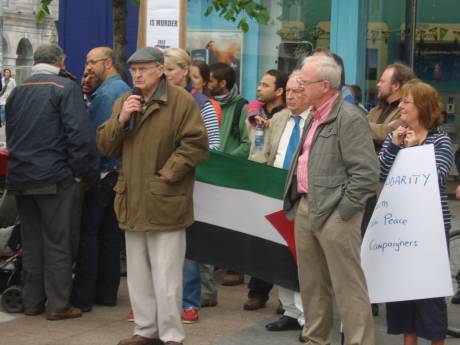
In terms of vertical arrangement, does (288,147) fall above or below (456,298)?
above

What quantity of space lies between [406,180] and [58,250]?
2844 mm

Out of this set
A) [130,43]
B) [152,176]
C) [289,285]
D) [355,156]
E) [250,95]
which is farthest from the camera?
[130,43]

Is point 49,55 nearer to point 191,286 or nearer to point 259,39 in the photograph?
point 191,286

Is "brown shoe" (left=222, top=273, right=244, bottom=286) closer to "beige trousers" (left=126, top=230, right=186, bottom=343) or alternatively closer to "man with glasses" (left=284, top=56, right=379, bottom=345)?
"beige trousers" (left=126, top=230, right=186, bottom=343)

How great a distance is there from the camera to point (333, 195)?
620cm

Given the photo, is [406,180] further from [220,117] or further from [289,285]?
[220,117]

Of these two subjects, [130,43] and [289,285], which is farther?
[130,43]

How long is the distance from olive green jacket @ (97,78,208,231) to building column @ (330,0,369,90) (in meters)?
7.66

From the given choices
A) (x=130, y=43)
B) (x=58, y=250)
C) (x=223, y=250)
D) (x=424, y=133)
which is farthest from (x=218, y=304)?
(x=130, y=43)

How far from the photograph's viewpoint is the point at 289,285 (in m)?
7.66

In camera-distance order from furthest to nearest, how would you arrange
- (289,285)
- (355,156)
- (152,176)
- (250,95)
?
(250,95) → (289,285) → (152,176) → (355,156)

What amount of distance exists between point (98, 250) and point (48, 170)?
36.5 inches

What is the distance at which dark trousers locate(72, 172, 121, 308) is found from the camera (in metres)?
8.30

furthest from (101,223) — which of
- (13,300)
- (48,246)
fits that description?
(13,300)
